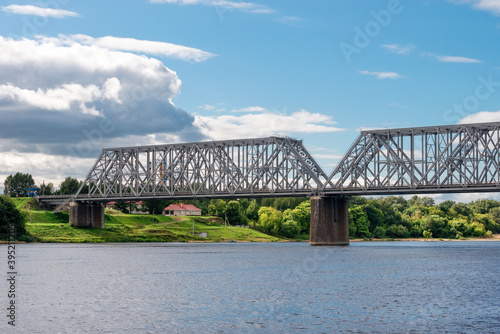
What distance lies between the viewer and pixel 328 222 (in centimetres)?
14862

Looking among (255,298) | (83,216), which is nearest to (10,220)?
(83,216)

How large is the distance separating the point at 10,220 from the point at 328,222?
6943 cm

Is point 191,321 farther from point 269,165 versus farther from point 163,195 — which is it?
point 163,195

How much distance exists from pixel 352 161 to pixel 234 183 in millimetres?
38494

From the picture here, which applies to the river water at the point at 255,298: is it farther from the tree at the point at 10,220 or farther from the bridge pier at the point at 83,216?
the bridge pier at the point at 83,216

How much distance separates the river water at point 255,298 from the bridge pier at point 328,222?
5445 cm

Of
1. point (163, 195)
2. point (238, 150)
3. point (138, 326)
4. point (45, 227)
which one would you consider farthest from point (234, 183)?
point (138, 326)

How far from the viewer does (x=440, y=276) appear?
76750 millimetres

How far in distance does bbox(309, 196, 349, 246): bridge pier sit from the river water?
2144 inches

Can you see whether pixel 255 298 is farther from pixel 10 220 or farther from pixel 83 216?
pixel 83 216

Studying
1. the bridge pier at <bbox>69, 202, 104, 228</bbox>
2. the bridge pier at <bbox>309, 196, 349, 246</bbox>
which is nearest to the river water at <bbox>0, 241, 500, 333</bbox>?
the bridge pier at <bbox>309, 196, 349, 246</bbox>

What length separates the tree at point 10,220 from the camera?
147 meters

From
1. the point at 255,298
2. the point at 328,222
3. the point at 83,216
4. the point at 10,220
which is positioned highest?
the point at 83,216

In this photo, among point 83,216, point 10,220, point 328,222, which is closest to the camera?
point 10,220
